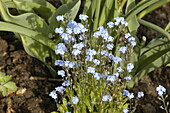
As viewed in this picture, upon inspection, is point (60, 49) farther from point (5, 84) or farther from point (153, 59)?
point (153, 59)

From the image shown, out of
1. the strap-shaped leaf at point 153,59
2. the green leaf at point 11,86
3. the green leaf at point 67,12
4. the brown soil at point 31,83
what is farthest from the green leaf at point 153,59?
the green leaf at point 11,86

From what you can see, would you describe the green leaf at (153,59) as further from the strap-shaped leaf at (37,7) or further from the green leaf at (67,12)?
the strap-shaped leaf at (37,7)

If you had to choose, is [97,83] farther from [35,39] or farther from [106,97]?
[35,39]

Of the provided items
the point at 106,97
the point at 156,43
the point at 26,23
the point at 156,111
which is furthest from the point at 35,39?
the point at 156,111

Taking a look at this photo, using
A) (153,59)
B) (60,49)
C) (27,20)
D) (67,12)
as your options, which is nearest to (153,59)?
(153,59)

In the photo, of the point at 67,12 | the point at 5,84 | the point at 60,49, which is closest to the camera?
the point at 60,49

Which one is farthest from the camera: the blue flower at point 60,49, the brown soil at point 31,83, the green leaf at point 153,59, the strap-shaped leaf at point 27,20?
the brown soil at point 31,83

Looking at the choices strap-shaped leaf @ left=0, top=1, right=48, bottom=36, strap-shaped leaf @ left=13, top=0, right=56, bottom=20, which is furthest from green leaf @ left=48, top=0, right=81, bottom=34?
strap-shaped leaf @ left=13, top=0, right=56, bottom=20

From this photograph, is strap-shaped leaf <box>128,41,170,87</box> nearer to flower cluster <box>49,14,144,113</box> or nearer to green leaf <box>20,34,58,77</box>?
flower cluster <box>49,14,144,113</box>

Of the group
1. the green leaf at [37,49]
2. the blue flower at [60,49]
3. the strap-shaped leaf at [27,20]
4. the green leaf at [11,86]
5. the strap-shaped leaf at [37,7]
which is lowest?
the green leaf at [11,86]
